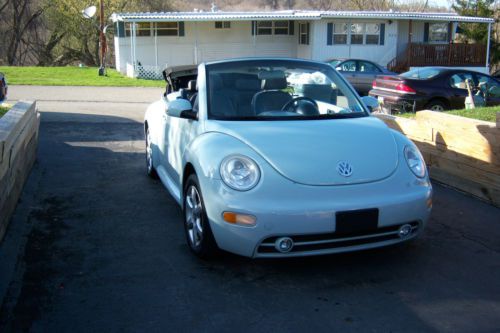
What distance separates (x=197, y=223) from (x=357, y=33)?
87.6ft

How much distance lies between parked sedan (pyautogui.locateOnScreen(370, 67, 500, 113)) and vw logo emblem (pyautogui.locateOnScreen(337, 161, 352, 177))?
10210mm

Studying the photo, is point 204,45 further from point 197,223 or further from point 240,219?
point 240,219

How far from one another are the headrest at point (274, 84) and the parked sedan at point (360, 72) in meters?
16.4

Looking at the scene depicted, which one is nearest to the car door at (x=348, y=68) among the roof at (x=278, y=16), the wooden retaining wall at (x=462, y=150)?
the roof at (x=278, y=16)

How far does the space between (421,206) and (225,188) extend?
1484mm

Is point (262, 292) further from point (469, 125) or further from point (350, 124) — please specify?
point (469, 125)

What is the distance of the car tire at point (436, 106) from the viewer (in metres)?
14.1

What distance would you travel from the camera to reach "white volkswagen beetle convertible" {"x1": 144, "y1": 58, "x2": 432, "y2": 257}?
401 cm

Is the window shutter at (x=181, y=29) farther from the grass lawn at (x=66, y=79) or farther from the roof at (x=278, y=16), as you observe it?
the grass lawn at (x=66, y=79)

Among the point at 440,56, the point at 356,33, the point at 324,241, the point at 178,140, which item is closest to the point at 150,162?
the point at 178,140

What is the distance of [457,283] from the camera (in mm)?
4176

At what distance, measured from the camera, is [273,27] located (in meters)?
31.5

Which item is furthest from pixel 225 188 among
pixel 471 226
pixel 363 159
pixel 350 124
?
pixel 471 226

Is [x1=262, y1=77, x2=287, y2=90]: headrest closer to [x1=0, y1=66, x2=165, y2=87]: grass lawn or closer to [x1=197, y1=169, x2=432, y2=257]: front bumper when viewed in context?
[x1=197, y1=169, x2=432, y2=257]: front bumper
